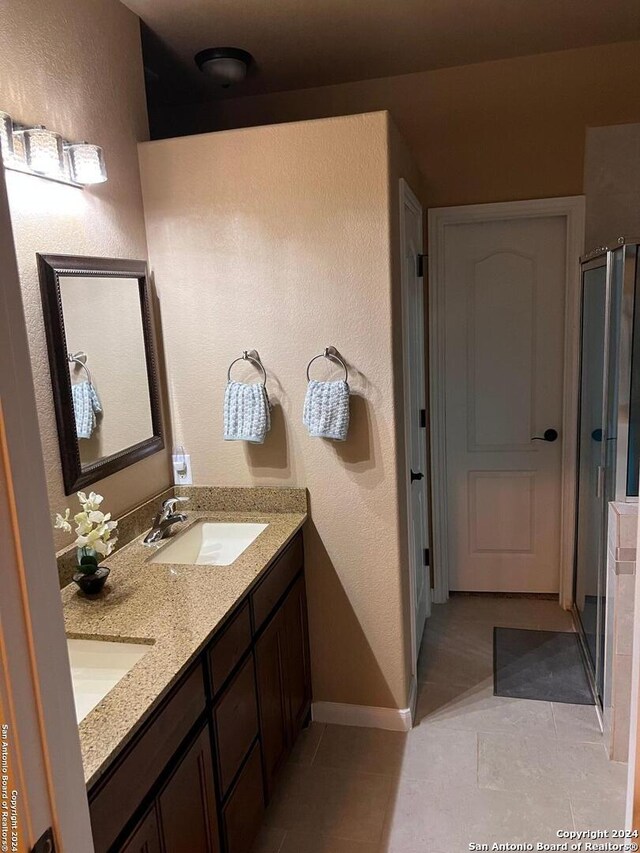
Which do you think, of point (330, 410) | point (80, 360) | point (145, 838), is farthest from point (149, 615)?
point (330, 410)

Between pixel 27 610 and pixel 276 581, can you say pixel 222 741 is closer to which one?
pixel 276 581

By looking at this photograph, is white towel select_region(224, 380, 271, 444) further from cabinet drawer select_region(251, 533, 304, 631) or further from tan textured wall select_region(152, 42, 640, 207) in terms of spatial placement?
tan textured wall select_region(152, 42, 640, 207)

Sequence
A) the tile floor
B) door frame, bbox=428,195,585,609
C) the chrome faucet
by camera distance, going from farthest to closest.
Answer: door frame, bbox=428,195,585,609, the chrome faucet, the tile floor

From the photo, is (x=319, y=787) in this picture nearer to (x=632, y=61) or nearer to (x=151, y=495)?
(x=151, y=495)

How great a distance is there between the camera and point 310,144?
2322mm

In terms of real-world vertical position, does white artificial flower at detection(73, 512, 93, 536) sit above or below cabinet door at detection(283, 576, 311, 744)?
above

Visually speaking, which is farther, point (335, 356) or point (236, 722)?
point (335, 356)

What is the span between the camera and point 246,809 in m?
1.94

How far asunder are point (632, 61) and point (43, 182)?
8.84ft

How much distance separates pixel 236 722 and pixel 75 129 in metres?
1.91

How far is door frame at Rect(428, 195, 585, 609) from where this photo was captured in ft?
10.6

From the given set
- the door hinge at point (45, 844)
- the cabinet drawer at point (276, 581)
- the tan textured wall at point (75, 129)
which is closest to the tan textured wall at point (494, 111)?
the tan textured wall at point (75, 129)

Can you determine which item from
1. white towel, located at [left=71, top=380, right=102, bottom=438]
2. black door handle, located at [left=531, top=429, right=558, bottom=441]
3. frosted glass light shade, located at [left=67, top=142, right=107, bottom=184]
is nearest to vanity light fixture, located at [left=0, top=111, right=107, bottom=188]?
frosted glass light shade, located at [left=67, top=142, right=107, bottom=184]

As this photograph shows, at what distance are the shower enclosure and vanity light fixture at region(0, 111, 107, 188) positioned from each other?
1.83 metres
